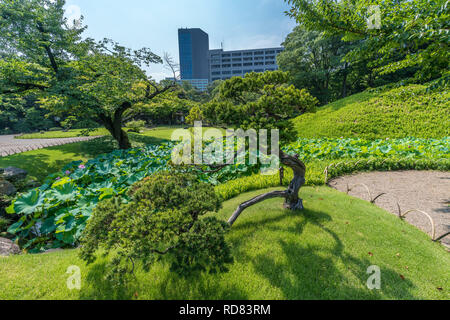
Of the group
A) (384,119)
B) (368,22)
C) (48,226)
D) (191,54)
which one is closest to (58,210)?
(48,226)

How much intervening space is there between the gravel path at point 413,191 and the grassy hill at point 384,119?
6.81 m

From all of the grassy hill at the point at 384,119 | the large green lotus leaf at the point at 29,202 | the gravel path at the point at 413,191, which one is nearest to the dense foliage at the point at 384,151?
the gravel path at the point at 413,191

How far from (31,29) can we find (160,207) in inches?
441

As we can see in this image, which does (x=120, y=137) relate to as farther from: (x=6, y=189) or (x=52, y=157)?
(x=6, y=189)

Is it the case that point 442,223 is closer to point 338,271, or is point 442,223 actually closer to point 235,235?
point 338,271

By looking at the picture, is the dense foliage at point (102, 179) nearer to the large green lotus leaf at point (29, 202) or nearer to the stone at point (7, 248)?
the large green lotus leaf at point (29, 202)

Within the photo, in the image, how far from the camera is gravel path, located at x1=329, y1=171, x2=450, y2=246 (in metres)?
4.08

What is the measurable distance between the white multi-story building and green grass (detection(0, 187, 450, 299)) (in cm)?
8616

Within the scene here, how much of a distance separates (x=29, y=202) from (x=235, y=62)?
9084 centimetres

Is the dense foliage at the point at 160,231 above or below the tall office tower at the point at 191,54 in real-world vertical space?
below

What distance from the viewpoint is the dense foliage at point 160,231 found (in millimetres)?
1965

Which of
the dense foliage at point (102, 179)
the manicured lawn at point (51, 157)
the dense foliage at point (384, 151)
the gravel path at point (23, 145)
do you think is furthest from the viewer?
the gravel path at point (23, 145)

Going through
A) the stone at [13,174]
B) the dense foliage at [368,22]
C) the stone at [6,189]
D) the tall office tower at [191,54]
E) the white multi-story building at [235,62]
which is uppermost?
the tall office tower at [191,54]

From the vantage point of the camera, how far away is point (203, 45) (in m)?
111
